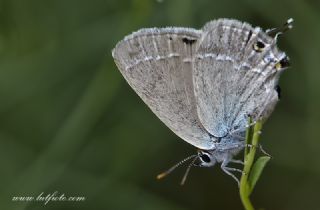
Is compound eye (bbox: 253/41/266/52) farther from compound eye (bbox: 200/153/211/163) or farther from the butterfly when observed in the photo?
compound eye (bbox: 200/153/211/163)

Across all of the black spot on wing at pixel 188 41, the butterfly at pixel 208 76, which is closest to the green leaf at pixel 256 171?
the butterfly at pixel 208 76

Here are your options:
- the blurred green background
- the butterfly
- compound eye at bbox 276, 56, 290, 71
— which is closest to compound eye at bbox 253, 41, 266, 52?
the butterfly

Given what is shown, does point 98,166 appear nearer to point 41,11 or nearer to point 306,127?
point 41,11

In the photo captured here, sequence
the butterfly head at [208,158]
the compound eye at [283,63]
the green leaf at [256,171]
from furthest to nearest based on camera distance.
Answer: the butterfly head at [208,158], the compound eye at [283,63], the green leaf at [256,171]

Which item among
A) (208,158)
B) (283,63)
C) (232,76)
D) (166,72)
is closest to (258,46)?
(283,63)

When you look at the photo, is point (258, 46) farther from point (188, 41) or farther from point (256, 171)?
point (256, 171)

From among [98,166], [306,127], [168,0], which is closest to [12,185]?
[98,166]

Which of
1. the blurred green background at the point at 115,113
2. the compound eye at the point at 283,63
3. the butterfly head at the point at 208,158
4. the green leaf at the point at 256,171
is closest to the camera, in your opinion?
the green leaf at the point at 256,171

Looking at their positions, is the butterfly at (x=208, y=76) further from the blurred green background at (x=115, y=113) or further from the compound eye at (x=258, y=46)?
the blurred green background at (x=115, y=113)
